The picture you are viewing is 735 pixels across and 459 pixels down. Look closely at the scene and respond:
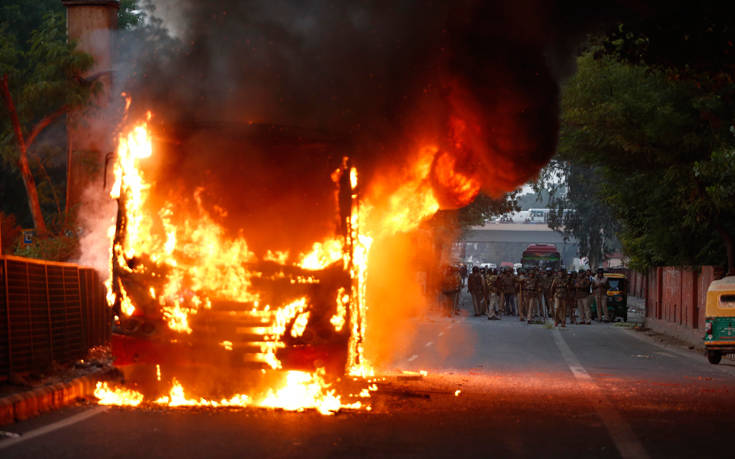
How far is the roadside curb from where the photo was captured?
1074cm

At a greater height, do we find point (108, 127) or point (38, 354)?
point (108, 127)

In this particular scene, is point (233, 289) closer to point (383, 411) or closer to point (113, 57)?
point (383, 411)

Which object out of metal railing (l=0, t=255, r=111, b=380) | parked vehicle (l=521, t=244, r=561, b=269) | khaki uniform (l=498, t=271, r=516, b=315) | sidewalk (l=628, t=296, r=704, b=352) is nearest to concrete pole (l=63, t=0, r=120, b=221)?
metal railing (l=0, t=255, r=111, b=380)

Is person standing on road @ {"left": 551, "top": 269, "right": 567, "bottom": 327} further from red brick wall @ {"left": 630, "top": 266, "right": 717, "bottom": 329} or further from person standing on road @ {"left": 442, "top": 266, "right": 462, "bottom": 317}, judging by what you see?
person standing on road @ {"left": 442, "top": 266, "right": 462, "bottom": 317}

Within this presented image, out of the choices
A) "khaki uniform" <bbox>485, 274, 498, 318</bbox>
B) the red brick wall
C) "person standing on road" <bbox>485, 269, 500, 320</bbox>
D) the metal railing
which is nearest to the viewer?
the metal railing

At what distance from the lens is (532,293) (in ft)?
127

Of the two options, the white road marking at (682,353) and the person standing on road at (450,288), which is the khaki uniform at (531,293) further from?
the white road marking at (682,353)

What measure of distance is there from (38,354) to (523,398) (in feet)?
19.5

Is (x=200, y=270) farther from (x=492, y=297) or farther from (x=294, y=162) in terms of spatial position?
(x=492, y=297)

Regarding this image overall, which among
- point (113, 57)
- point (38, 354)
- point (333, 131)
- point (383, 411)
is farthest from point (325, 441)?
point (113, 57)

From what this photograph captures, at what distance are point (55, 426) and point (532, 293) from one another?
2992cm

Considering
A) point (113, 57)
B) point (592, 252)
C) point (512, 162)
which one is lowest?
point (592, 252)

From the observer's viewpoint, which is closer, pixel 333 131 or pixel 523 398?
pixel 333 131

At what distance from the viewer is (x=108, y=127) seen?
24859 mm
